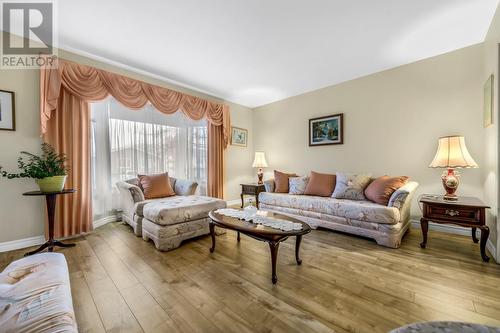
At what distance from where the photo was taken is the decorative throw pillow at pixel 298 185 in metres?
3.65

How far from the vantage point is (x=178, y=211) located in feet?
8.04

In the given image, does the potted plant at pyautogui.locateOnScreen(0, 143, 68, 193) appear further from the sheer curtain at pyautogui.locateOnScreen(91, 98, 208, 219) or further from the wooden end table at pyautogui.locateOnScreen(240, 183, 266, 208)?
the wooden end table at pyautogui.locateOnScreen(240, 183, 266, 208)

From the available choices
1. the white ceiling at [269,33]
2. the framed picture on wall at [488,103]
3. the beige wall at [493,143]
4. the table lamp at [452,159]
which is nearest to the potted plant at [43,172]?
the white ceiling at [269,33]

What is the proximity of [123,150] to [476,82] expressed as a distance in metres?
5.11

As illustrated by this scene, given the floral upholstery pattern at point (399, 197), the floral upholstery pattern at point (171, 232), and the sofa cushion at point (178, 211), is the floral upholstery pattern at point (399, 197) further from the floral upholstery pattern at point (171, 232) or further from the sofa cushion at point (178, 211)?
the floral upholstery pattern at point (171, 232)

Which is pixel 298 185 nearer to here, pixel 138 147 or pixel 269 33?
pixel 269 33

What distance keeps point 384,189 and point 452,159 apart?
0.75 metres

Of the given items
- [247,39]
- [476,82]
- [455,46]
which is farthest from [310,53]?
[476,82]

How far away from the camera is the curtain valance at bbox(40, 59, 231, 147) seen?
2.49 meters

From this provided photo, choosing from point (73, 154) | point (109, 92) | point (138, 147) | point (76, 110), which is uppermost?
point (109, 92)

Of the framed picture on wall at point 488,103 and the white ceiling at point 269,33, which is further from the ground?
the white ceiling at point 269,33

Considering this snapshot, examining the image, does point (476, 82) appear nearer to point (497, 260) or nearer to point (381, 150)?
point (381, 150)

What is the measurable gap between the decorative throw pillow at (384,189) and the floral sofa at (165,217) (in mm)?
2097

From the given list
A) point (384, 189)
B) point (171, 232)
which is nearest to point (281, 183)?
point (384, 189)
